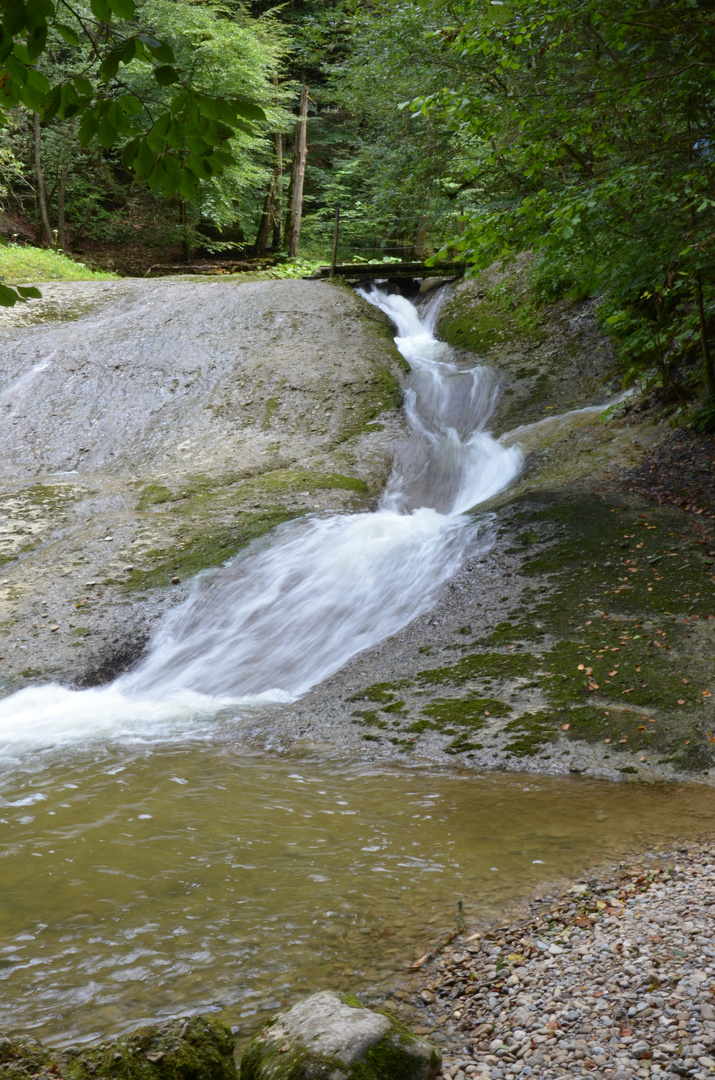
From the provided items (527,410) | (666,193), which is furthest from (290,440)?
(666,193)

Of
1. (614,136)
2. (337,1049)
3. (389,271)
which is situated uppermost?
(389,271)

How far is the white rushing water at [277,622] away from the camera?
6617 mm

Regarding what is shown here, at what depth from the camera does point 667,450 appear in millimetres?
8828

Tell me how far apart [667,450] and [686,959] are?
22.8 feet

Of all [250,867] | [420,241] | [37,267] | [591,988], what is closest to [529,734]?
[250,867]

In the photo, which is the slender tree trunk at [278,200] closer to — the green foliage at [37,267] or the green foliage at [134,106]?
the green foliage at [134,106]

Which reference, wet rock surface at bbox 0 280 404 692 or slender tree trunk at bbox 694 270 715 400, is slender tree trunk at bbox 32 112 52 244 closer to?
wet rock surface at bbox 0 280 404 692

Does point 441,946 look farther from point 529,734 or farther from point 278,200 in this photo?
point 278,200

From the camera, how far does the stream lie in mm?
3238

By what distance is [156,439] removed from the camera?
473 inches

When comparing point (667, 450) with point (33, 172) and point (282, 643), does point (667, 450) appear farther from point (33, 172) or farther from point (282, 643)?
point (33, 172)

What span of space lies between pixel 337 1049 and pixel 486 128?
8.07 meters

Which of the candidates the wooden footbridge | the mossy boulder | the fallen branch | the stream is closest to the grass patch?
the wooden footbridge

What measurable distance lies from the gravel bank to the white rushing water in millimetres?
3623
